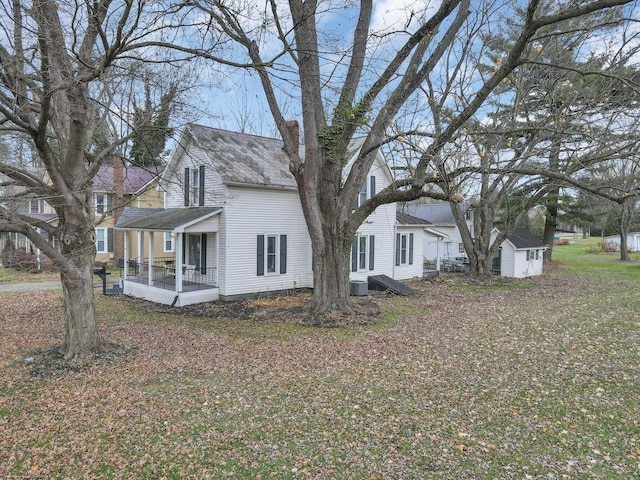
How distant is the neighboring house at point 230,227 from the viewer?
46.7 ft

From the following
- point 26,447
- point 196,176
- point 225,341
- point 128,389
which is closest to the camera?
point 26,447

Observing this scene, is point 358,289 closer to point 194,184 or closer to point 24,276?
point 194,184

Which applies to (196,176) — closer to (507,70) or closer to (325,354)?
(325,354)

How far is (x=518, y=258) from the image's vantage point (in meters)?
23.5

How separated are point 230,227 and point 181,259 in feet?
6.29

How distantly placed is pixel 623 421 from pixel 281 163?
1426 centimetres

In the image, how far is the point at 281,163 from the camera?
1728 cm

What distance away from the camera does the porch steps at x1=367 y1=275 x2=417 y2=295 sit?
16.5 meters

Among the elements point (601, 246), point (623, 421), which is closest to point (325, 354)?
point (623, 421)

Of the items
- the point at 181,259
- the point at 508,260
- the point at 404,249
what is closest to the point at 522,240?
the point at 508,260

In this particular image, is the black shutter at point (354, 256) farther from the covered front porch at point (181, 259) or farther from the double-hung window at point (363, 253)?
the covered front porch at point (181, 259)

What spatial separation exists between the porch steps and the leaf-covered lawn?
19.1ft

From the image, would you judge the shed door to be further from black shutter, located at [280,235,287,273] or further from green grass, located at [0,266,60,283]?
green grass, located at [0,266,60,283]

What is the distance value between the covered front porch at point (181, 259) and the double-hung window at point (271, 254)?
1566 mm
